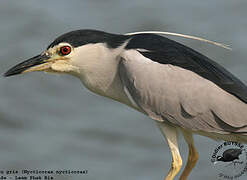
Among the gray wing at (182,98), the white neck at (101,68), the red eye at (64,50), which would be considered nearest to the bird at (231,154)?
the gray wing at (182,98)

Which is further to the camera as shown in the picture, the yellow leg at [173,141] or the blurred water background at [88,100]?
the blurred water background at [88,100]

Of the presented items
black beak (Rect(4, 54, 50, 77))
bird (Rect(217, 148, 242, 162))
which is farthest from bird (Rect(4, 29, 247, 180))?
bird (Rect(217, 148, 242, 162))

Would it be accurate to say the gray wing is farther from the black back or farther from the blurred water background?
the blurred water background

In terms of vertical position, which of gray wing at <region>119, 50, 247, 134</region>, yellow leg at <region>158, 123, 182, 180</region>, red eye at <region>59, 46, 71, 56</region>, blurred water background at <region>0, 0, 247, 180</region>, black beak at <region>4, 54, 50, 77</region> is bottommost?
blurred water background at <region>0, 0, 247, 180</region>

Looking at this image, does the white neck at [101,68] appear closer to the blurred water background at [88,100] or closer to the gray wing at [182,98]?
the gray wing at [182,98]

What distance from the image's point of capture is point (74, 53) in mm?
6109

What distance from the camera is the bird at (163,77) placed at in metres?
6.07

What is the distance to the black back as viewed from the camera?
6.10 meters

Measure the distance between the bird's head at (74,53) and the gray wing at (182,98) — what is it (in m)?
0.21

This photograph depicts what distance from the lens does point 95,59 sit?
6188 millimetres

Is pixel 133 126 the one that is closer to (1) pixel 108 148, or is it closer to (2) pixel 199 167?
(1) pixel 108 148

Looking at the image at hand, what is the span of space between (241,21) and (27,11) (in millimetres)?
3338

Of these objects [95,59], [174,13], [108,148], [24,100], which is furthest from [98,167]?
[174,13]

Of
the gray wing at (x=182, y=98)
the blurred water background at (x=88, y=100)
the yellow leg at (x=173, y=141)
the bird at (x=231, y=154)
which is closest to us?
the gray wing at (x=182, y=98)
